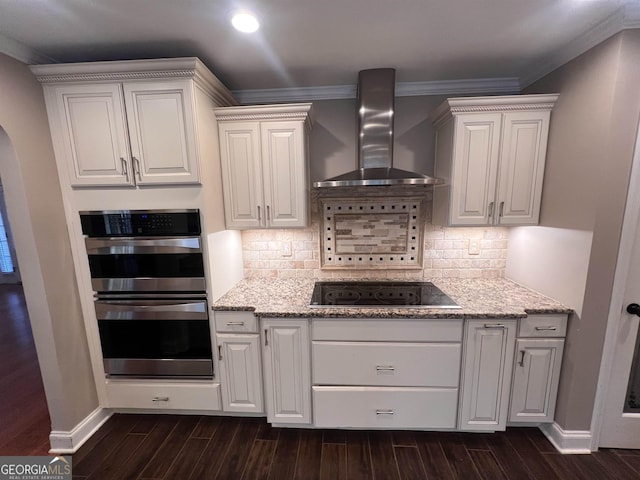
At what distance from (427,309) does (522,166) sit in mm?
1237

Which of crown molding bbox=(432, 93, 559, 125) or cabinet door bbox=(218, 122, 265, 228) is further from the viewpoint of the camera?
cabinet door bbox=(218, 122, 265, 228)

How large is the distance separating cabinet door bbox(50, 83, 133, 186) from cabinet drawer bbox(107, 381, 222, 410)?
146cm

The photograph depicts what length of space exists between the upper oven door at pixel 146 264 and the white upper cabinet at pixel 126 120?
1.30 ft

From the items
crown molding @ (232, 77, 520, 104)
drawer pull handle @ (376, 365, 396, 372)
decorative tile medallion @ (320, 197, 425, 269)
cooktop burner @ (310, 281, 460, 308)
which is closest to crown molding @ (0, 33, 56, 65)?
crown molding @ (232, 77, 520, 104)

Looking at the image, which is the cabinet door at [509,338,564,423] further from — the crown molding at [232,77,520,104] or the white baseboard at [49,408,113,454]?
the white baseboard at [49,408,113,454]

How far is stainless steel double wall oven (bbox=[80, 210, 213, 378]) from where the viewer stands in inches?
66.9

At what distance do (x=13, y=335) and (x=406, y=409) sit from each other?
4749 millimetres

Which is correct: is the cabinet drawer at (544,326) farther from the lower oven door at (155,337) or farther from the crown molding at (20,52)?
the crown molding at (20,52)

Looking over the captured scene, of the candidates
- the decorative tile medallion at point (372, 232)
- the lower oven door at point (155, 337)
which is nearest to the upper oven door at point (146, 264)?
the lower oven door at point (155, 337)

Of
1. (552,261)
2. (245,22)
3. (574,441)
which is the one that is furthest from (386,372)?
(245,22)

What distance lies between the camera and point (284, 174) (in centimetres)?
192

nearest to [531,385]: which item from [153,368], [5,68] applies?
[153,368]

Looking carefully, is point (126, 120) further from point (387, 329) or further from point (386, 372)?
point (386, 372)

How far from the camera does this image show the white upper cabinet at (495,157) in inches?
69.1
